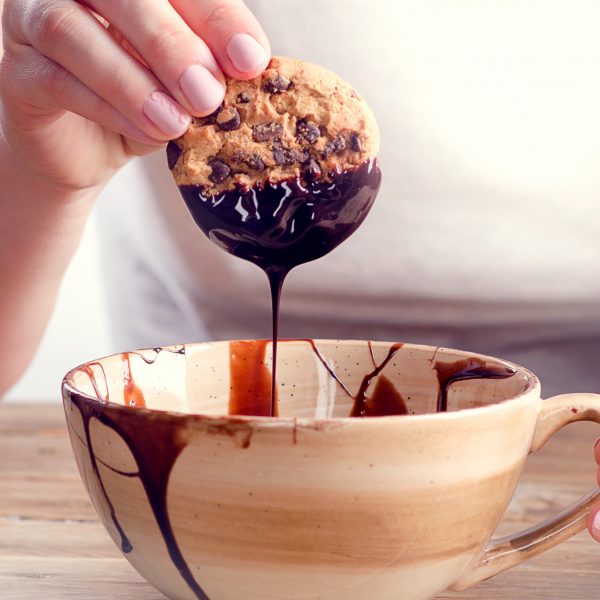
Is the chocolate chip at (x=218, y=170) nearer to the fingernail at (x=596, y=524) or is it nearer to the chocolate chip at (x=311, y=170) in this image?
the chocolate chip at (x=311, y=170)

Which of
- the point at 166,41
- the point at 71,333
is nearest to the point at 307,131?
the point at 166,41

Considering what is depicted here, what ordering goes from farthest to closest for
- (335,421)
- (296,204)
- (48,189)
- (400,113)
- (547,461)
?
(400,113) < (48,189) < (547,461) < (296,204) < (335,421)

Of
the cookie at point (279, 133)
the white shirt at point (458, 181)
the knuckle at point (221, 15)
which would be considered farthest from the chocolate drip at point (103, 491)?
the white shirt at point (458, 181)

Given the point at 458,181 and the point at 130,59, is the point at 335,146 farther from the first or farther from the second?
the point at 458,181

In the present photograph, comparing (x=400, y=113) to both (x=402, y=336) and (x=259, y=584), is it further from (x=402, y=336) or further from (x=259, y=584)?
(x=259, y=584)

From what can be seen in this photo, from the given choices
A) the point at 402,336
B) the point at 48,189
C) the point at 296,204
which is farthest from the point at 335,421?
the point at 402,336

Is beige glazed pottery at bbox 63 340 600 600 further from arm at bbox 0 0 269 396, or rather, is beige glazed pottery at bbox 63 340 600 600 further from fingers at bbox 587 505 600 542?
arm at bbox 0 0 269 396

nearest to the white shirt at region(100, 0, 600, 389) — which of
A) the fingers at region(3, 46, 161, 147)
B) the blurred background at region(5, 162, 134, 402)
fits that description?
the fingers at region(3, 46, 161, 147)
